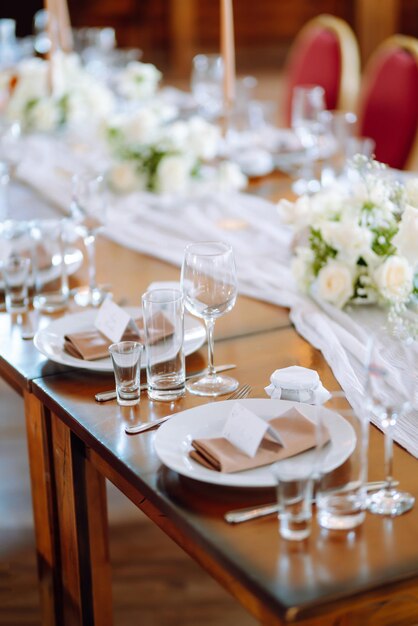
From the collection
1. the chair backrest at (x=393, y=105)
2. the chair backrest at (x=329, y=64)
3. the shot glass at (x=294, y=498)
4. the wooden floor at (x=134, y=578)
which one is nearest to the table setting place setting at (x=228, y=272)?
the shot glass at (x=294, y=498)

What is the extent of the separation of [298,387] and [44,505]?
655 millimetres

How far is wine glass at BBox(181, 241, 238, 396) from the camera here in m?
1.51

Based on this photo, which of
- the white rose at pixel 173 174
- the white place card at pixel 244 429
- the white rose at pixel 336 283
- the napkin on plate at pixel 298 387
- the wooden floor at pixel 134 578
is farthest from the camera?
the white rose at pixel 173 174

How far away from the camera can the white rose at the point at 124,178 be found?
9.42 ft

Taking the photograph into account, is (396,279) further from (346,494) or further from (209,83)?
(209,83)

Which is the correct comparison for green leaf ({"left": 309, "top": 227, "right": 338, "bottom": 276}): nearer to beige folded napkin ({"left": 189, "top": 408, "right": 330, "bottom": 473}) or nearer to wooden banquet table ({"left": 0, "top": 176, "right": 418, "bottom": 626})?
wooden banquet table ({"left": 0, "top": 176, "right": 418, "bottom": 626})

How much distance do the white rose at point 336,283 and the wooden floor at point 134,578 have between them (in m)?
0.80

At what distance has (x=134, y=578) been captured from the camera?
2387mm

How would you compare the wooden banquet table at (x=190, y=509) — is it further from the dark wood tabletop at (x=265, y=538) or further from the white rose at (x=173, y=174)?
the white rose at (x=173, y=174)

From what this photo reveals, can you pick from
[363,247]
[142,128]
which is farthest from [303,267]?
[142,128]

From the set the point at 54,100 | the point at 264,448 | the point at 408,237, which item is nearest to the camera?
the point at 264,448

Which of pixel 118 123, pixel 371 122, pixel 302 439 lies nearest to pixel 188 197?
pixel 118 123

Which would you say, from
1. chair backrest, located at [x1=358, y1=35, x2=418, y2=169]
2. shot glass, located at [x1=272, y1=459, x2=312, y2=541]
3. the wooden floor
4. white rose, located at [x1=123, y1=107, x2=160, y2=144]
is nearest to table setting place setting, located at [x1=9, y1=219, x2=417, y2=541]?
shot glass, located at [x1=272, y1=459, x2=312, y2=541]

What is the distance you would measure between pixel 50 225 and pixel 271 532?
56.4 inches
